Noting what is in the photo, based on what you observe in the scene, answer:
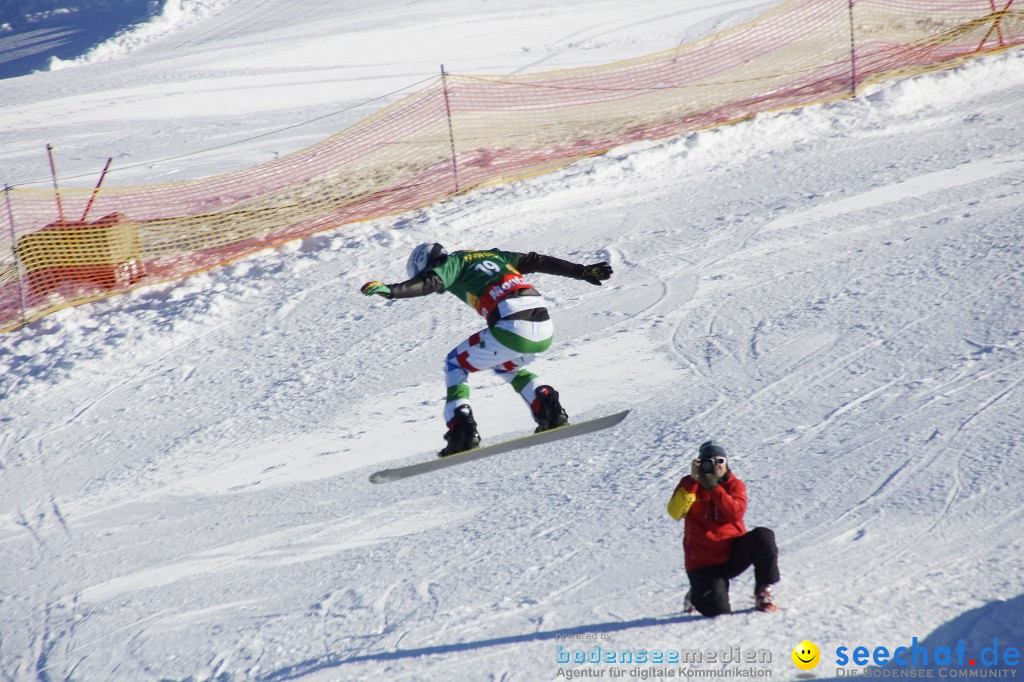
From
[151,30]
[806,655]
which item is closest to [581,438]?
[806,655]

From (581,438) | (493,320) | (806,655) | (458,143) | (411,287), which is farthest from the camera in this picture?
(458,143)

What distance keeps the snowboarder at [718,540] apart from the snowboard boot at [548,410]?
170 centimetres

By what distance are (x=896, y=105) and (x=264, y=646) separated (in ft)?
36.1

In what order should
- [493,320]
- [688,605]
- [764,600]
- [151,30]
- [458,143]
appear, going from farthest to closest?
[151,30] → [458,143] → [493,320] → [688,605] → [764,600]

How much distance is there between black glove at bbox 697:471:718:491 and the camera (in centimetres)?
495

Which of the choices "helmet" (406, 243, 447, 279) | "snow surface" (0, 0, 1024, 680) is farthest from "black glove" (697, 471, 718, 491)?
"helmet" (406, 243, 447, 279)

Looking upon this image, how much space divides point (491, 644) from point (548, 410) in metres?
1.86

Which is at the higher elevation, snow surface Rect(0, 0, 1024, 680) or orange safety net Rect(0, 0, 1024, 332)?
orange safety net Rect(0, 0, 1024, 332)

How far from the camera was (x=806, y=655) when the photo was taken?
16.0 feet

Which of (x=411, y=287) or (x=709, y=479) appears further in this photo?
(x=411, y=287)

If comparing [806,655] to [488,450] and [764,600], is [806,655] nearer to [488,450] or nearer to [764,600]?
[764,600]

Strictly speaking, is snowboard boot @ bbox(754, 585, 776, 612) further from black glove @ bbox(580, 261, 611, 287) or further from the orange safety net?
the orange safety net

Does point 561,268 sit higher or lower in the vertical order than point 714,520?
higher

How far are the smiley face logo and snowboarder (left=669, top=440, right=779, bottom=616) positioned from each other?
35 cm
